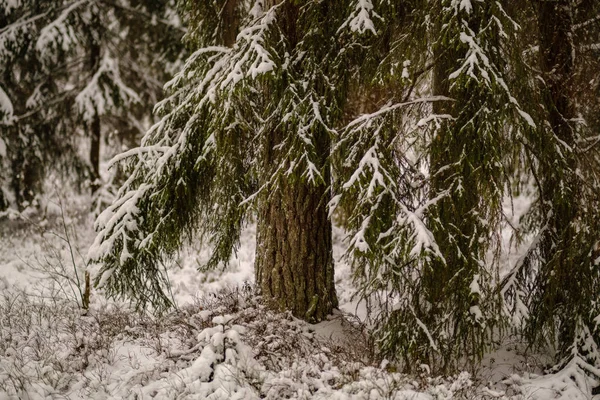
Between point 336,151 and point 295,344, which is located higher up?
point 336,151

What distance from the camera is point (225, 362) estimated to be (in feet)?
14.1

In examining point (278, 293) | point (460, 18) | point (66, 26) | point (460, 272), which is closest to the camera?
point (460, 18)

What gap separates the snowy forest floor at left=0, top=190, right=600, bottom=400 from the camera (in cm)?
416

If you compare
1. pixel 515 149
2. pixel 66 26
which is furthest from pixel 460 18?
pixel 66 26

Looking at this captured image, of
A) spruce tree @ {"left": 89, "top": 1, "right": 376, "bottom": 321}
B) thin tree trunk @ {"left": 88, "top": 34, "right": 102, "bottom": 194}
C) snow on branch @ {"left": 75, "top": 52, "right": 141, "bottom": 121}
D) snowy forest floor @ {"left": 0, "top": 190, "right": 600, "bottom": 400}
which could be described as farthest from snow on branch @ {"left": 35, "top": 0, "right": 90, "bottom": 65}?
snowy forest floor @ {"left": 0, "top": 190, "right": 600, "bottom": 400}

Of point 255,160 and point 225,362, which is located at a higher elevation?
point 255,160

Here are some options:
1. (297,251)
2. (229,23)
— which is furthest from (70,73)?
(297,251)

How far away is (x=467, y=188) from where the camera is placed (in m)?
4.18

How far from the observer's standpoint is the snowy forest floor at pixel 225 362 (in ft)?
13.7

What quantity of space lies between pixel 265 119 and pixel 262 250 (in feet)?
5.24

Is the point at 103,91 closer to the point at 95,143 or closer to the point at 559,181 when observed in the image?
the point at 95,143

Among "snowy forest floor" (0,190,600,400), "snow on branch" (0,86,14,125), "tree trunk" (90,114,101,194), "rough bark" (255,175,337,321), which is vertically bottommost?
"snowy forest floor" (0,190,600,400)

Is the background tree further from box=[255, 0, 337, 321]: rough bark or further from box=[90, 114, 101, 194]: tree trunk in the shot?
box=[255, 0, 337, 321]: rough bark

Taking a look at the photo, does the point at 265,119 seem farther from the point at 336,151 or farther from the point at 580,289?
the point at 580,289
